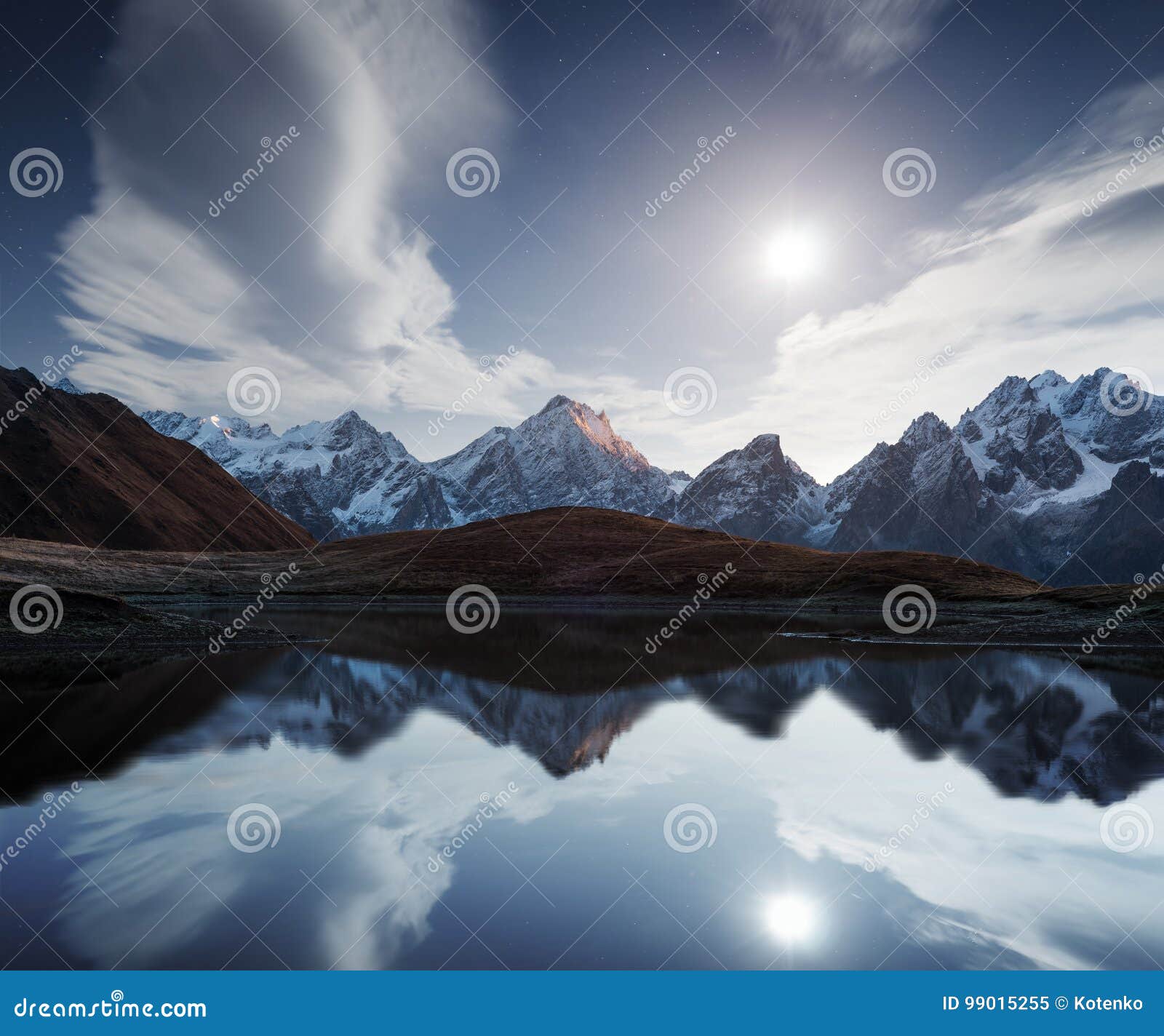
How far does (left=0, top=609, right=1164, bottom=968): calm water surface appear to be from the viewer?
36.1 feet

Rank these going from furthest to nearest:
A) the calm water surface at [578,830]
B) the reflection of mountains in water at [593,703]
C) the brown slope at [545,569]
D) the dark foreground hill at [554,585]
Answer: the brown slope at [545,569] → the dark foreground hill at [554,585] → the reflection of mountains in water at [593,703] → the calm water surface at [578,830]

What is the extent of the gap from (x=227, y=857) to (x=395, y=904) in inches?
151

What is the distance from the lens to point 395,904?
11984mm

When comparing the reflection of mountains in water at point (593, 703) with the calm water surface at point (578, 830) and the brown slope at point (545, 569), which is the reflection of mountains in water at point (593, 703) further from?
the brown slope at point (545, 569)

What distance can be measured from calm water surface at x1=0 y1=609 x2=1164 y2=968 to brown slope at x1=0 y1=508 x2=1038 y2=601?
268 ft

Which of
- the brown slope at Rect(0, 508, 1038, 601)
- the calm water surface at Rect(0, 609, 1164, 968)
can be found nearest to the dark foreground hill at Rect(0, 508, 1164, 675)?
the brown slope at Rect(0, 508, 1038, 601)

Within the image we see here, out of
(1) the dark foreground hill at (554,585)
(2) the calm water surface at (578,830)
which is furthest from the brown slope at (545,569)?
(2) the calm water surface at (578,830)

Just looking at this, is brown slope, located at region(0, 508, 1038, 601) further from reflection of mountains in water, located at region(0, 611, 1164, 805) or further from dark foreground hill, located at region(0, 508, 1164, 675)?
reflection of mountains in water, located at region(0, 611, 1164, 805)

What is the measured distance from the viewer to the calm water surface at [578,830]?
433 inches

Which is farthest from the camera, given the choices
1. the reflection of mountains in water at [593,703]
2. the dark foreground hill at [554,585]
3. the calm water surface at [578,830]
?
the dark foreground hill at [554,585]

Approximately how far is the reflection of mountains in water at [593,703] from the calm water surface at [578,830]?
195 mm

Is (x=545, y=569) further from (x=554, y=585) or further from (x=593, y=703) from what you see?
(x=593, y=703)

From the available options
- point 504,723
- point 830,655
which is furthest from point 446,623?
point 504,723

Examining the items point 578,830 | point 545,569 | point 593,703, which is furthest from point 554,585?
point 578,830
